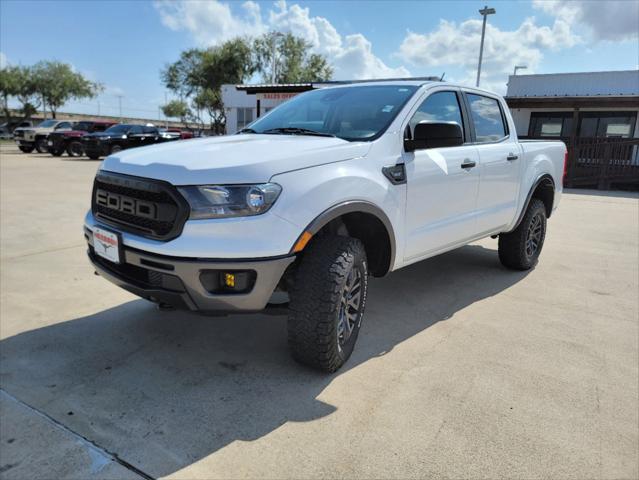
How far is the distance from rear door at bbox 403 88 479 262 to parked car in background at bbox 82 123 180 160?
1709 centimetres

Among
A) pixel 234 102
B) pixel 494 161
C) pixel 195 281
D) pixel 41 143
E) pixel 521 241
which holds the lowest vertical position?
pixel 521 241

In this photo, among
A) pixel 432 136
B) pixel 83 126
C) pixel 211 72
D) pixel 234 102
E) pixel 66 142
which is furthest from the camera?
pixel 211 72

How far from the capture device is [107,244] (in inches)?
108

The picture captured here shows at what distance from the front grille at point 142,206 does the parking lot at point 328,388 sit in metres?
0.90

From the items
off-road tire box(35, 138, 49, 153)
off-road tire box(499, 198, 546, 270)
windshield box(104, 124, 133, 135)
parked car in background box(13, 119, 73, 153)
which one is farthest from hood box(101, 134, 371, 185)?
off-road tire box(35, 138, 49, 153)

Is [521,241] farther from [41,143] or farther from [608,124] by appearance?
[41,143]

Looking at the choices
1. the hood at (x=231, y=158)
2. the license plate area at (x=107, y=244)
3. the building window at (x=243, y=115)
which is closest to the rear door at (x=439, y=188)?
the hood at (x=231, y=158)

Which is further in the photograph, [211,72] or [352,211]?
[211,72]

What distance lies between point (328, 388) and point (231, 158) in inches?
55.0

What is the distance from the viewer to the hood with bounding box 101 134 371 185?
240 cm

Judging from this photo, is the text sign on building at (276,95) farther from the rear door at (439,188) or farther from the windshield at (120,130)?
the rear door at (439,188)

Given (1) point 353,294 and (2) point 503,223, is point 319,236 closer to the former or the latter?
(1) point 353,294

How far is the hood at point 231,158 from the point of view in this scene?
2.40 meters

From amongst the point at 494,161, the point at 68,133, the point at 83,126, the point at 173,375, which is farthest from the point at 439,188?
the point at 83,126
